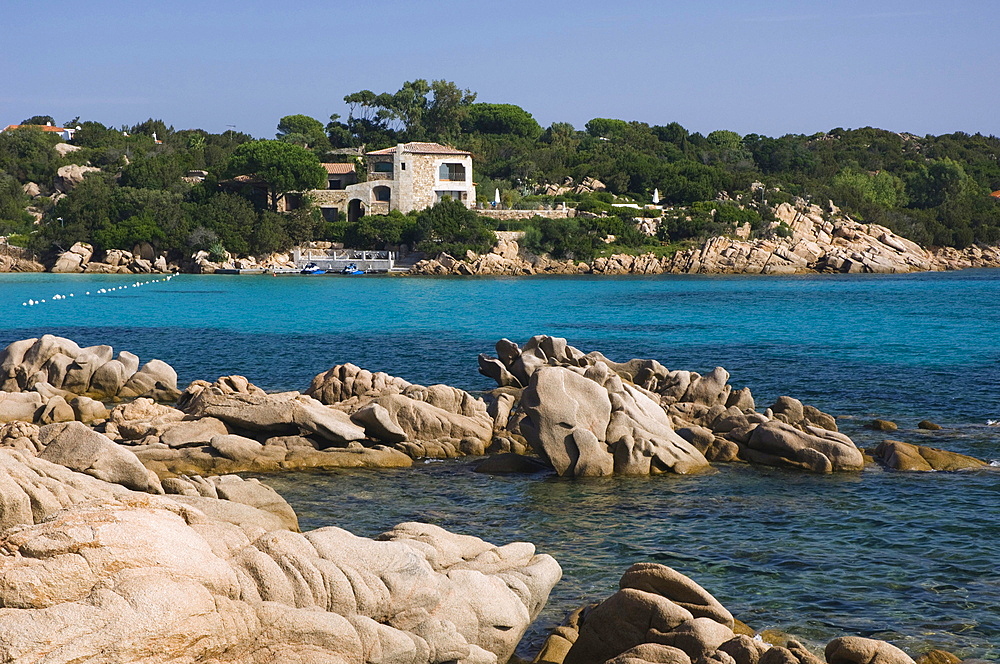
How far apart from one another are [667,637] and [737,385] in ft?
64.0

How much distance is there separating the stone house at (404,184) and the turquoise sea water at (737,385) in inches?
1341

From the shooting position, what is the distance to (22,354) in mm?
27281

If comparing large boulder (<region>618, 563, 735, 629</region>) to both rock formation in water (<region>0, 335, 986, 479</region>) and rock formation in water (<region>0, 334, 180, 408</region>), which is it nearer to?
rock formation in water (<region>0, 335, 986, 479</region>)

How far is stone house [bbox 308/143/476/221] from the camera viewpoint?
100250 millimetres

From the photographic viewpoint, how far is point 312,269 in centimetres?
9369

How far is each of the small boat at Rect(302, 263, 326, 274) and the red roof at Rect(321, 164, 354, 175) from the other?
14.4 meters

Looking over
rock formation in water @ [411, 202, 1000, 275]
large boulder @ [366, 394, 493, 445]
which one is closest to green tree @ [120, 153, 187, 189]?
rock formation in water @ [411, 202, 1000, 275]

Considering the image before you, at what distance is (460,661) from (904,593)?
5.98 m

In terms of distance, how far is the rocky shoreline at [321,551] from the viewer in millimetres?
7121

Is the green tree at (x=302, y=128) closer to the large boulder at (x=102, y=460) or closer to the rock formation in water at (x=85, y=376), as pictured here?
the rock formation in water at (x=85, y=376)

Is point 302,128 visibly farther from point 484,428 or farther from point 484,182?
point 484,428

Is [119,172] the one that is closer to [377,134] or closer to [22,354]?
[377,134]

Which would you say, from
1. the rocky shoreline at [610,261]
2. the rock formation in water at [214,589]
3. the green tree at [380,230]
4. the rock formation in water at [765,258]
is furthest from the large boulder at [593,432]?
the green tree at [380,230]

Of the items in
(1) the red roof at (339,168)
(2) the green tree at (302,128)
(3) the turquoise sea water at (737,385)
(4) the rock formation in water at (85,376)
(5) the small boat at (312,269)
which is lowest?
(3) the turquoise sea water at (737,385)
